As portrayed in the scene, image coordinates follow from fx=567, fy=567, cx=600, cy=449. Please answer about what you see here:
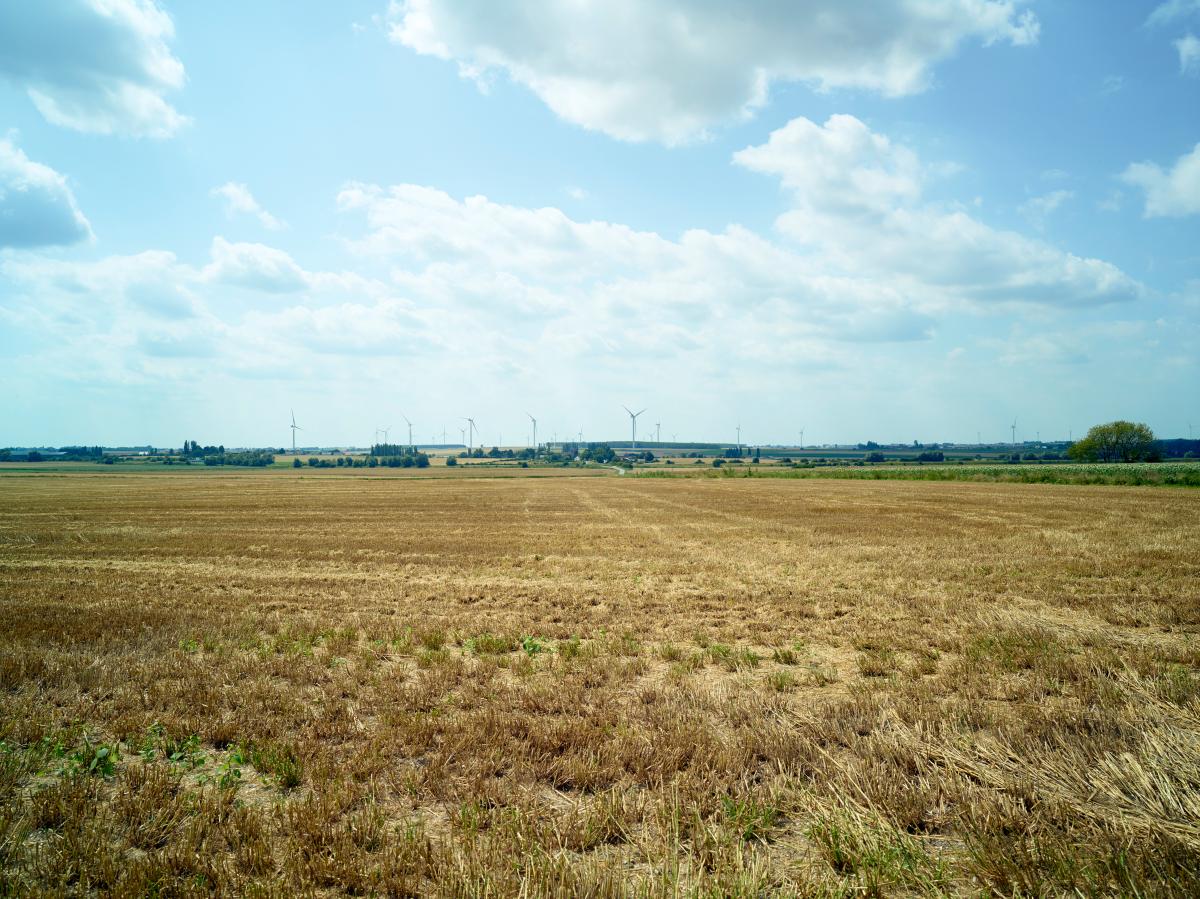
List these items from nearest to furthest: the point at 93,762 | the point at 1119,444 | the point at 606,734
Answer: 1. the point at 93,762
2. the point at 606,734
3. the point at 1119,444

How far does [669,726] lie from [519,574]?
12.6m

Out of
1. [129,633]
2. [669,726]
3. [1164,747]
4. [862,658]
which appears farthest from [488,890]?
[129,633]

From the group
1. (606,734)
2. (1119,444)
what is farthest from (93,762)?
(1119,444)

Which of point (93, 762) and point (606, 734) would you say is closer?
point (93, 762)

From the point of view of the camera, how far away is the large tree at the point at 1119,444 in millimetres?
129375

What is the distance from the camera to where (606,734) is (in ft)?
22.4

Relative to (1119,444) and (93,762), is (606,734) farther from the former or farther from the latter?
(1119,444)

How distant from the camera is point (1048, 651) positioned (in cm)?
991

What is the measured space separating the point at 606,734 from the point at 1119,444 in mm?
173620

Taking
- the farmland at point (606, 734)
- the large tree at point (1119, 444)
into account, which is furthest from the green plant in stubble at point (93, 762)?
the large tree at point (1119, 444)

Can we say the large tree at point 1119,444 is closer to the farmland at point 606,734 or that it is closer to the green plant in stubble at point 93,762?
the farmland at point 606,734

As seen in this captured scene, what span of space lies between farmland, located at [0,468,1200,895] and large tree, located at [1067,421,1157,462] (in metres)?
153

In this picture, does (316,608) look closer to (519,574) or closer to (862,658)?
(519,574)

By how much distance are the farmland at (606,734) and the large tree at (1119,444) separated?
15295cm
